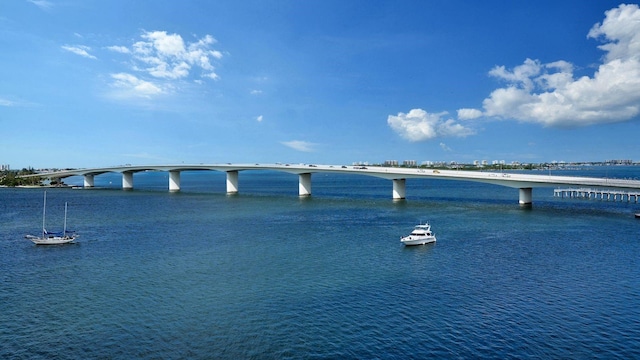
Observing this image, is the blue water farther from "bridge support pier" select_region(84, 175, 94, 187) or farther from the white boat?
"bridge support pier" select_region(84, 175, 94, 187)

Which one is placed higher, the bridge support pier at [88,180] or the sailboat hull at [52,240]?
the bridge support pier at [88,180]

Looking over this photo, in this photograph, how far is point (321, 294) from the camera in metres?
26.7

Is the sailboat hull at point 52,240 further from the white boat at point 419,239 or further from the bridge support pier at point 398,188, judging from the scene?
the bridge support pier at point 398,188

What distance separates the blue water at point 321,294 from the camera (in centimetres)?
1959

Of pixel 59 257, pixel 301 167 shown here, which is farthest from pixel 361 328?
pixel 301 167

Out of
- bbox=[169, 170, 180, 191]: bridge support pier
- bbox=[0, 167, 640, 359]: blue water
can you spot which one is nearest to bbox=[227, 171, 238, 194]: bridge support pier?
bbox=[169, 170, 180, 191]: bridge support pier

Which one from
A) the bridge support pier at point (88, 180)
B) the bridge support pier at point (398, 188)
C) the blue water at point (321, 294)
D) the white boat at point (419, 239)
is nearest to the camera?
the blue water at point (321, 294)

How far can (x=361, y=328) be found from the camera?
21.4 m

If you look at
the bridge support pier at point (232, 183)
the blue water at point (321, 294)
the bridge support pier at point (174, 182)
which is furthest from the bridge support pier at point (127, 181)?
the blue water at point (321, 294)

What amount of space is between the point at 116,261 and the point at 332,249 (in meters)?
18.5

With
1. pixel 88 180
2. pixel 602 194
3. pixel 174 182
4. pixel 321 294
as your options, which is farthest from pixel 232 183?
pixel 321 294

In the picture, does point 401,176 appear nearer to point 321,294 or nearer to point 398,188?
point 398,188

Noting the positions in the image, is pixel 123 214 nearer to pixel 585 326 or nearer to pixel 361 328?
pixel 361 328

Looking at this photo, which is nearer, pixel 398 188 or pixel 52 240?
pixel 52 240
